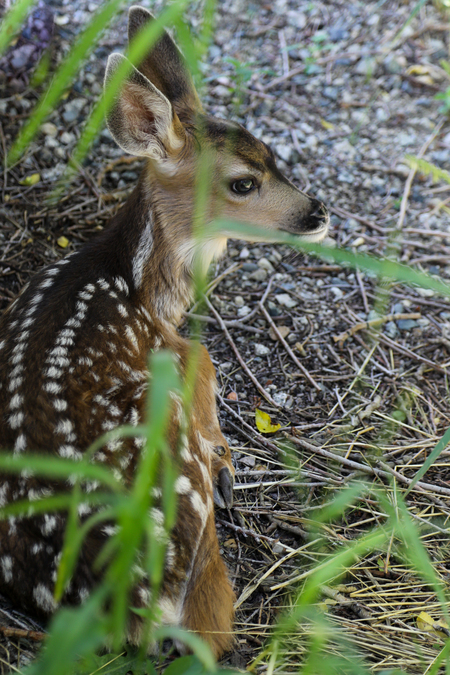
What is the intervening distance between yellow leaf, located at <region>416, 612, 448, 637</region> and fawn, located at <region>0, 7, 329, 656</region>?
2.15ft

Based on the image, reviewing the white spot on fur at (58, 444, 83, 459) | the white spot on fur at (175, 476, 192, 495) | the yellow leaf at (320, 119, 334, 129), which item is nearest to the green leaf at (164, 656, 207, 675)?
the white spot on fur at (175, 476, 192, 495)

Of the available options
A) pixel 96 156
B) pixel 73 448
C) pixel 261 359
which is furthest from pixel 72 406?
pixel 96 156

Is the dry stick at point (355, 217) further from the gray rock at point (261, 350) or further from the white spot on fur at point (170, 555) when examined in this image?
the white spot on fur at point (170, 555)

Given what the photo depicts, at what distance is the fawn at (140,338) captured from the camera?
73.1 inches

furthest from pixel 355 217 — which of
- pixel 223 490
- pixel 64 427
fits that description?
pixel 64 427

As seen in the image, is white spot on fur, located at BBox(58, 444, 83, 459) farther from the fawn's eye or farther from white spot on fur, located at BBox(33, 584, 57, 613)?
the fawn's eye

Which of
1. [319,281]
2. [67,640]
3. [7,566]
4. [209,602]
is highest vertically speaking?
[67,640]

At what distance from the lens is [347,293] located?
3596 millimetres

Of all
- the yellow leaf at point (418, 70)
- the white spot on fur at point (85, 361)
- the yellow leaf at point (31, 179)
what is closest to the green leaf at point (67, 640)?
the white spot on fur at point (85, 361)

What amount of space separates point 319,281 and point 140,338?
4.83 feet

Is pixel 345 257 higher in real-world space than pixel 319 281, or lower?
higher

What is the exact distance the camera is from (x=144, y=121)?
2570 mm

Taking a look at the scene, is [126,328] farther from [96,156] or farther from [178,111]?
[96,156]

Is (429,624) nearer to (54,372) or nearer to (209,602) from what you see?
(209,602)
